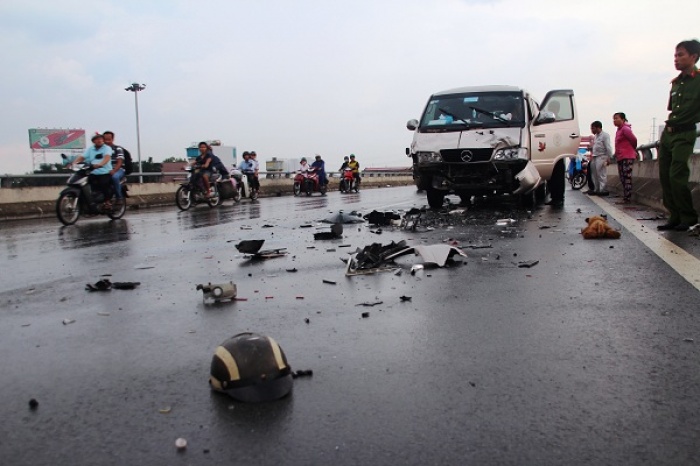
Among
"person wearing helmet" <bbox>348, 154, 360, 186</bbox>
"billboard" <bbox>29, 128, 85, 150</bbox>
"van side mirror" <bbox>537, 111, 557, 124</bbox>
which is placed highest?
"billboard" <bbox>29, 128, 85, 150</bbox>

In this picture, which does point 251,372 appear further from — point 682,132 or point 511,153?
point 511,153

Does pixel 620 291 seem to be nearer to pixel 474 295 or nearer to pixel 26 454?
pixel 474 295

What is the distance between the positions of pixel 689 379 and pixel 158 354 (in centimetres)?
260

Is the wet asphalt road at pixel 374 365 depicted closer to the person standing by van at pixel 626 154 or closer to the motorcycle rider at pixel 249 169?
the person standing by van at pixel 626 154

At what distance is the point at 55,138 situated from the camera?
268 ft

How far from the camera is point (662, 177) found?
860 centimetres

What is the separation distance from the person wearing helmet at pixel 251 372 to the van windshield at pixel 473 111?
9831mm

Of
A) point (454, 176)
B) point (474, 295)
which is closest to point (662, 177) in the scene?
point (454, 176)

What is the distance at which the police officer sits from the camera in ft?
25.2

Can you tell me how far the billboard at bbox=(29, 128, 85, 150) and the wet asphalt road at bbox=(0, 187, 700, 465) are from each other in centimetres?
8090

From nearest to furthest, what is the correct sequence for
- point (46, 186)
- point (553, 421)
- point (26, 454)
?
point (26, 454), point (553, 421), point (46, 186)

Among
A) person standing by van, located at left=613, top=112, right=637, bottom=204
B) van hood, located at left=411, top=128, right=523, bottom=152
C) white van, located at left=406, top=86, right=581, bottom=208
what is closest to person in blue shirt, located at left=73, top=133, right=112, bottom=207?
white van, located at left=406, top=86, right=581, bottom=208

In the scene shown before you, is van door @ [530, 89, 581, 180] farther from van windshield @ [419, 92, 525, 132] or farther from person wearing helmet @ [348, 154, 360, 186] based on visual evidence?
person wearing helmet @ [348, 154, 360, 186]

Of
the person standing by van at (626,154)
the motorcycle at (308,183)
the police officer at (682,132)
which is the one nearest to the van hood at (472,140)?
the police officer at (682,132)
